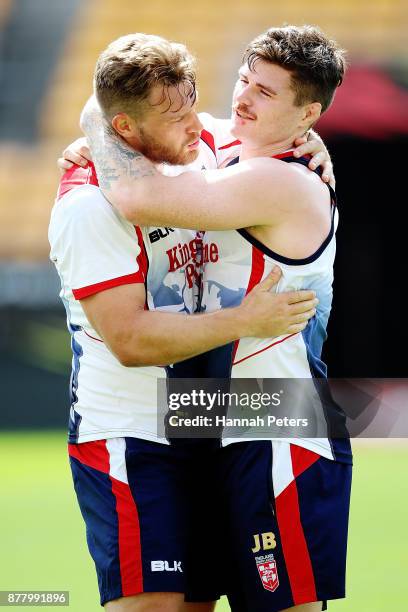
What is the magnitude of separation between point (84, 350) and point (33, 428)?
25.9 feet

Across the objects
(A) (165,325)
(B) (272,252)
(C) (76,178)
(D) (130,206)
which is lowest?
(A) (165,325)

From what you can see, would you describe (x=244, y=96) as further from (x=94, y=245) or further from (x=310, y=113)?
(x=94, y=245)

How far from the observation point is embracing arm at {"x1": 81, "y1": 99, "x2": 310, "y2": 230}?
3395 mm

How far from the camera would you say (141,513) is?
3463mm

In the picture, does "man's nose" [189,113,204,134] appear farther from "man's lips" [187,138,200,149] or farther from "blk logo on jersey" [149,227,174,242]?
"blk logo on jersey" [149,227,174,242]

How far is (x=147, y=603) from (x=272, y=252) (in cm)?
121

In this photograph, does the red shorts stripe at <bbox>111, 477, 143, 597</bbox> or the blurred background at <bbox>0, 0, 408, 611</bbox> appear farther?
the blurred background at <bbox>0, 0, 408, 611</bbox>

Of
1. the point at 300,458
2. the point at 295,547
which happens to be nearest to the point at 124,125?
the point at 300,458

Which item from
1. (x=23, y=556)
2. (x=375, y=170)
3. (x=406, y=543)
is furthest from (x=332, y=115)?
(x=23, y=556)

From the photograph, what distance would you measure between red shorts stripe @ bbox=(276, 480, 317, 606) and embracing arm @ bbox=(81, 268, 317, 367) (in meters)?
0.53

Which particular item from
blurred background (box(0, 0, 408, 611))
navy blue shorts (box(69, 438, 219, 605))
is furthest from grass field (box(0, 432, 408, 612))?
navy blue shorts (box(69, 438, 219, 605))

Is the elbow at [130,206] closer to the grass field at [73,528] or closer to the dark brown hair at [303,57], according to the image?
the dark brown hair at [303,57]

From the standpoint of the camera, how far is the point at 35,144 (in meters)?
14.2

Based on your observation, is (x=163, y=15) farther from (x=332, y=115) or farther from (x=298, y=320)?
(x=298, y=320)
